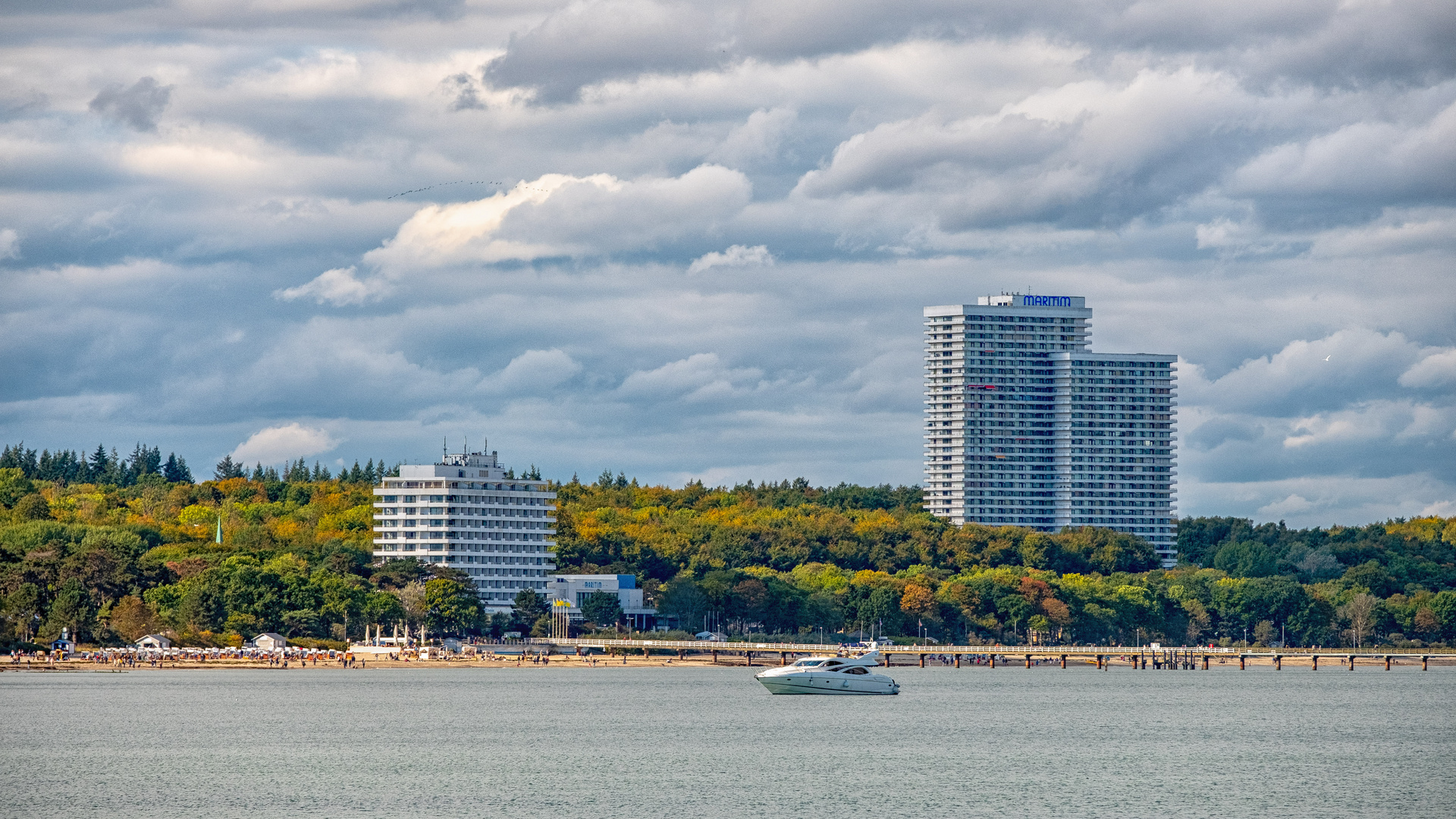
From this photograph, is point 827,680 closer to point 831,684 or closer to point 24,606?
point 831,684

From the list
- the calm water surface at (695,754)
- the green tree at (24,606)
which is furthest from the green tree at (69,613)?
the calm water surface at (695,754)

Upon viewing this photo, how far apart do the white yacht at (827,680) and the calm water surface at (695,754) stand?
1359mm

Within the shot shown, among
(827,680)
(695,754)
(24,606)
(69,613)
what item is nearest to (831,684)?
(827,680)

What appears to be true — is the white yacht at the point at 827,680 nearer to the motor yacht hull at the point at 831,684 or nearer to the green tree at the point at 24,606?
the motor yacht hull at the point at 831,684

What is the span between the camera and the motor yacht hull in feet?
554

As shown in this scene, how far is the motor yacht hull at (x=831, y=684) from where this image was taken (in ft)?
554

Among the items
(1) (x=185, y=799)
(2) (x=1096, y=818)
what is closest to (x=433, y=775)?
(1) (x=185, y=799)

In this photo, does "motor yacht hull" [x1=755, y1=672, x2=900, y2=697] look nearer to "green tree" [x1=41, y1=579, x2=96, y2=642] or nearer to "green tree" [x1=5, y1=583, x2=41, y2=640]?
"green tree" [x1=41, y1=579, x2=96, y2=642]

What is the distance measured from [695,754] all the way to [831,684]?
56.6m

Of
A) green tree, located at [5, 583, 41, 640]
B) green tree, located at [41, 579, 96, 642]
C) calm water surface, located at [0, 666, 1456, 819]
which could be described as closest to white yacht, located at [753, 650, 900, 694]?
calm water surface, located at [0, 666, 1456, 819]

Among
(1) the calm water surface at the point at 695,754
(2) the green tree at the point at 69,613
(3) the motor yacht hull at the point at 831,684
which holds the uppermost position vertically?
(2) the green tree at the point at 69,613

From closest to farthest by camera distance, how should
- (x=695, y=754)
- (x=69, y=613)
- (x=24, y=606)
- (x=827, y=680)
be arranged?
(x=695, y=754)
(x=827, y=680)
(x=24, y=606)
(x=69, y=613)

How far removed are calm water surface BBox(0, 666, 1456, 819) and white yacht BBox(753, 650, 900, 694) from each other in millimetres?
1359

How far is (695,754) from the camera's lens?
113500mm
